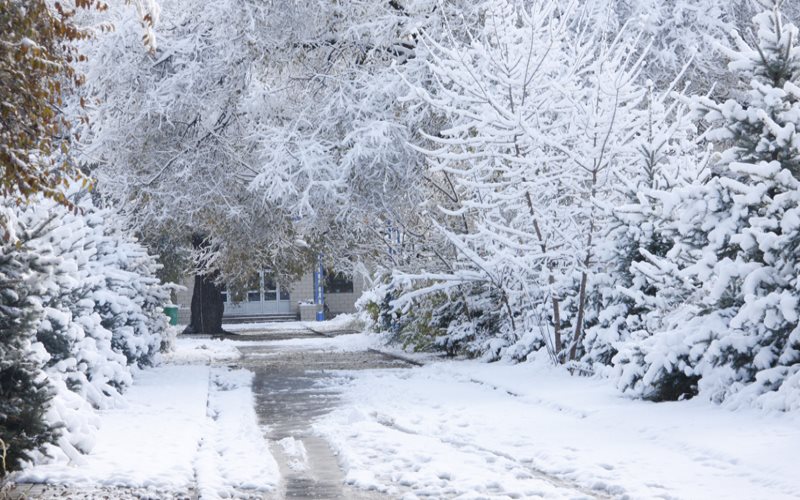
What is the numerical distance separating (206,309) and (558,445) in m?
34.3

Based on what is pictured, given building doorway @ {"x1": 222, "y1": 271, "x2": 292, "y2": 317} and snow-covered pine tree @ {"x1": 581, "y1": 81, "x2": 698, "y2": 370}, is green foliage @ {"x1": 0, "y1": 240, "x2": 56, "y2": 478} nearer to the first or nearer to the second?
snow-covered pine tree @ {"x1": 581, "y1": 81, "x2": 698, "y2": 370}

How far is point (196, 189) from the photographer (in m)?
24.3

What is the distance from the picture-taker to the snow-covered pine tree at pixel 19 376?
29.3 ft

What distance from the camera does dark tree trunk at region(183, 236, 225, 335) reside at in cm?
4344

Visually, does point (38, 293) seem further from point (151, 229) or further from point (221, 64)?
point (151, 229)

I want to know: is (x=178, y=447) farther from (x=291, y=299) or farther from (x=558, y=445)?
(x=291, y=299)

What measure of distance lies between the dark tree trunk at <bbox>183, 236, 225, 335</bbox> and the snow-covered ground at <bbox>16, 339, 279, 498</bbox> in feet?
84.8

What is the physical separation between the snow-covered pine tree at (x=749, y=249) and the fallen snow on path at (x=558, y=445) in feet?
1.57

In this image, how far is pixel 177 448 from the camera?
10656 millimetres

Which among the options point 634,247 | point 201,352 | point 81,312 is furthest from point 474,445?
point 201,352

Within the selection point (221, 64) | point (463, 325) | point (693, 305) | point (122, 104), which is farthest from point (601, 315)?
point (122, 104)

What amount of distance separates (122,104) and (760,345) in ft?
50.7

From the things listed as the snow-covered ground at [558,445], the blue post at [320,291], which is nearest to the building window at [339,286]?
the blue post at [320,291]

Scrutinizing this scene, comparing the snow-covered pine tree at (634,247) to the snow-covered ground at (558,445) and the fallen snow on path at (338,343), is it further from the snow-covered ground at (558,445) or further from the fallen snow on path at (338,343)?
the fallen snow on path at (338,343)
